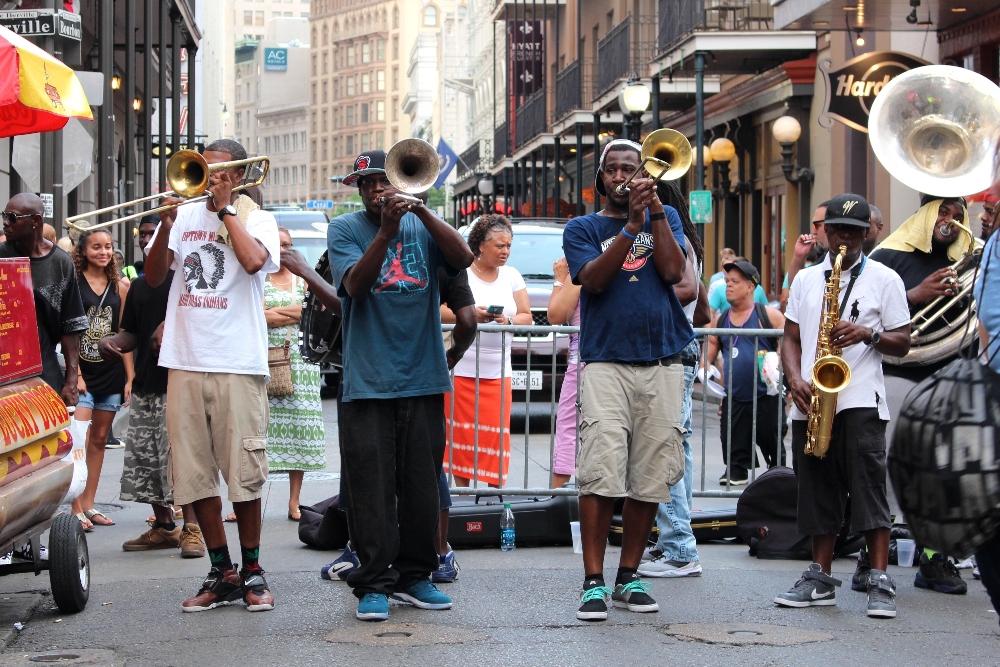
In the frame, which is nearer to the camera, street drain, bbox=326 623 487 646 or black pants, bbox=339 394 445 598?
street drain, bbox=326 623 487 646

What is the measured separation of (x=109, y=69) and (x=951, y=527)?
16.2 metres

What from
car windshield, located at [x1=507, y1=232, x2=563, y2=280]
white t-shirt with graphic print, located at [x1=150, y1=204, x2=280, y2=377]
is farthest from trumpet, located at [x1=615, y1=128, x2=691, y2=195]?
car windshield, located at [x1=507, y1=232, x2=563, y2=280]

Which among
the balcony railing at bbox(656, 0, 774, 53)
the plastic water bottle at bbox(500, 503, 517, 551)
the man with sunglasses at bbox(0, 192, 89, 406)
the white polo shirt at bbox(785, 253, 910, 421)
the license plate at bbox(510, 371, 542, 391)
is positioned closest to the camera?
the white polo shirt at bbox(785, 253, 910, 421)

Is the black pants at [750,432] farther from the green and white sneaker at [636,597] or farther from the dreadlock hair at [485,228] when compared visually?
the green and white sneaker at [636,597]

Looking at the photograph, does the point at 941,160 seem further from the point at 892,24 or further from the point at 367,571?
the point at 892,24

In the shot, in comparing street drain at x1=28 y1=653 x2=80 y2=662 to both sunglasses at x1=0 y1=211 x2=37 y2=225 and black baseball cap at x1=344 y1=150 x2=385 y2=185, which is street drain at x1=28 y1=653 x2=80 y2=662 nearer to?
black baseball cap at x1=344 y1=150 x2=385 y2=185

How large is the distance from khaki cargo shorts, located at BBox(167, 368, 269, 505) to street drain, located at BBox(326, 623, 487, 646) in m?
0.78

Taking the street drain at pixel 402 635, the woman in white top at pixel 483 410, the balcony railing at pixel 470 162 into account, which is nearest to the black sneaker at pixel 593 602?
the street drain at pixel 402 635

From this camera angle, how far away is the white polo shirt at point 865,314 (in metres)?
6.32

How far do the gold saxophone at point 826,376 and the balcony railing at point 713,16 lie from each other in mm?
16396

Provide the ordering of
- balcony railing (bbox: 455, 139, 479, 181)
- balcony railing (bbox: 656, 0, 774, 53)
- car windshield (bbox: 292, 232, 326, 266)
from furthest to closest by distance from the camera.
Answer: balcony railing (bbox: 455, 139, 479, 181), balcony railing (bbox: 656, 0, 774, 53), car windshield (bbox: 292, 232, 326, 266)

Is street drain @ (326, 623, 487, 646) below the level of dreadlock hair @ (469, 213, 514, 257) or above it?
below

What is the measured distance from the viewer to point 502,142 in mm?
51000

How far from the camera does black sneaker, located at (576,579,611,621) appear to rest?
5.91 meters
